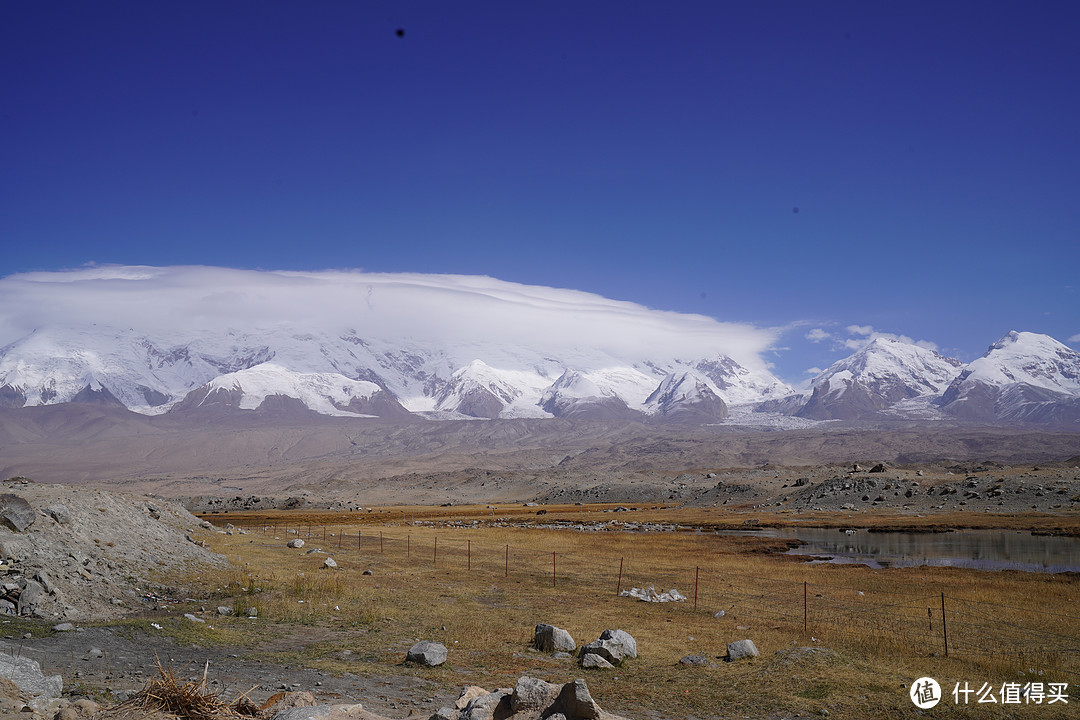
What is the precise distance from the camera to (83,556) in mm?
24578

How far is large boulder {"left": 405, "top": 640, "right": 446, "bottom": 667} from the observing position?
56.6 feet

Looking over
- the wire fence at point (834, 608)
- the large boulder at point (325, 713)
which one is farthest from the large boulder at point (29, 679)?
the wire fence at point (834, 608)

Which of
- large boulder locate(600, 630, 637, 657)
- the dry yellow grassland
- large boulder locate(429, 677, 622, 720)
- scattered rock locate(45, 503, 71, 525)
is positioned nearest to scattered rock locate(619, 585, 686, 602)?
the dry yellow grassland

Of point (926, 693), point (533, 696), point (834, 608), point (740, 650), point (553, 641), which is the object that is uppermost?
point (533, 696)

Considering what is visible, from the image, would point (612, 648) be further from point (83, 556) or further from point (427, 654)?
point (83, 556)

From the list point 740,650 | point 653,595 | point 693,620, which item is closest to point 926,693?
point 740,650

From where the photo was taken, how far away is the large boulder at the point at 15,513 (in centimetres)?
2384

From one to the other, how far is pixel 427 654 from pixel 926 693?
1087 centimetres

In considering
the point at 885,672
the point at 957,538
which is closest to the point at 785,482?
the point at 957,538

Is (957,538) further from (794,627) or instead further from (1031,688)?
(1031,688)

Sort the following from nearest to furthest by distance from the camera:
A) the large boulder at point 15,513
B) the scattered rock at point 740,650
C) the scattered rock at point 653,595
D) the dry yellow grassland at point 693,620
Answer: the dry yellow grassland at point 693,620 < the scattered rock at point 740,650 < the large boulder at point 15,513 < the scattered rock at point 653,595

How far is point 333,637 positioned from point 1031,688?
16.9 meters

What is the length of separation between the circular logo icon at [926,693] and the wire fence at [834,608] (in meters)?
3.18

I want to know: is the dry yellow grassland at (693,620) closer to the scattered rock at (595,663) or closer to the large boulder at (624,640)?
the scattered rock at (595,663)
